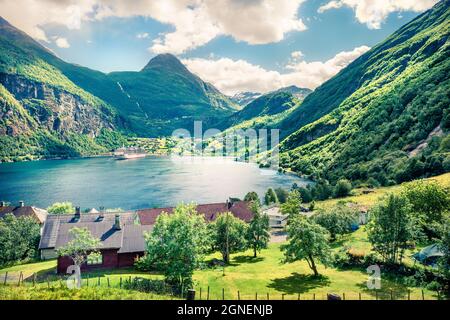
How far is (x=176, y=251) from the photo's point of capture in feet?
131

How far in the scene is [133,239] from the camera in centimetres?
5784

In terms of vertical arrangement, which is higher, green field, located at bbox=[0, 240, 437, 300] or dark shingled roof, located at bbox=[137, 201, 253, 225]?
dark shingled roof, located at bbox=[137, 201, 253, 225]

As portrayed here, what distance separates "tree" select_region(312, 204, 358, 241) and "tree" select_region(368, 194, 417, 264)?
67.8 feet

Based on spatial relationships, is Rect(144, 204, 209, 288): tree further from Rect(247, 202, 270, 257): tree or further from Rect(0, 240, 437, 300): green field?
Rect(247, 202, 270, 257): tree

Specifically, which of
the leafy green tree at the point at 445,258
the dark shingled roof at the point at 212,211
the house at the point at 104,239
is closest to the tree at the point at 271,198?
the dark shingled roof at the point at 212,211

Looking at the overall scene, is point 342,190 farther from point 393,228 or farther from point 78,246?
point 78,246

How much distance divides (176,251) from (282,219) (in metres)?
63.1

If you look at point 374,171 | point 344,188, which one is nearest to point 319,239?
point 344,188

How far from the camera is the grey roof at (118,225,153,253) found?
56.1m

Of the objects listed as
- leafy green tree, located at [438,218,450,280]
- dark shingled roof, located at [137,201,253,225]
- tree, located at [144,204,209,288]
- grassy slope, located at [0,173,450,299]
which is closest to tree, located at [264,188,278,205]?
dark shingled roof, located at [137,201,253,225]

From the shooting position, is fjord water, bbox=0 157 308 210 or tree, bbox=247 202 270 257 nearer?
tree, bbox=247 202 270 257

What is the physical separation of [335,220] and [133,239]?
37.6 meters

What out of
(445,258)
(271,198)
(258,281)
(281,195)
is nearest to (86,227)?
(258,281)

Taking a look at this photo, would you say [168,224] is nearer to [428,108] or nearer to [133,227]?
[133,227]
